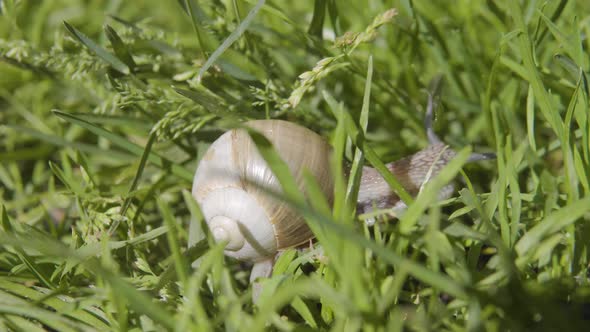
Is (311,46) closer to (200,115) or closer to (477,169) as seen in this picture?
(200,115)

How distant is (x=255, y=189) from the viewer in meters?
1.20

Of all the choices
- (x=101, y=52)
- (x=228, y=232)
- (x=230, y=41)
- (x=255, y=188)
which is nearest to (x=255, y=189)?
(x=255, y=188)

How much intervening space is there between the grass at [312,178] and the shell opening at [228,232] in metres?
0.04

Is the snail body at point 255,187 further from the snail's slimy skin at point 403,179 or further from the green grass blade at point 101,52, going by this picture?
the green grass blade at point 101,52

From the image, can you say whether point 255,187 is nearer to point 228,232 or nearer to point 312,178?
point 228,232

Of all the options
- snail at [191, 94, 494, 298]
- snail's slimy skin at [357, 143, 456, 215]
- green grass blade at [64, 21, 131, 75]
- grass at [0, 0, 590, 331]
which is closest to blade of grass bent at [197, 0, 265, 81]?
grass at [0, 0, 590, 331]

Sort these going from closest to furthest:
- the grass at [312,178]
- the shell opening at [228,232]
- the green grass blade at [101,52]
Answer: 1. the grass at [312,178]
2. the shell opening at [228,232]
3. the green grass blade at [101,52]

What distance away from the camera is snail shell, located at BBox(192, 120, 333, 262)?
1.18 m

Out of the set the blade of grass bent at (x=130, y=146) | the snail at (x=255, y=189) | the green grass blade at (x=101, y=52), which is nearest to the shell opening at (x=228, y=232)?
the snail at (x=255, y=189)

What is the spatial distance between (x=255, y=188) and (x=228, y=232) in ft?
0.38

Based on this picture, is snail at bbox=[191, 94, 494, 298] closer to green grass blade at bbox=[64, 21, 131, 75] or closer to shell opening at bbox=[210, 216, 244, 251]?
shell opening at bbox=[210, 216, 244, 251]

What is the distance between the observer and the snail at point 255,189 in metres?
1.18

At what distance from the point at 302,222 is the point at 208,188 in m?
0.24

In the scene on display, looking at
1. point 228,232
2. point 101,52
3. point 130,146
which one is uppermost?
point 101,52
